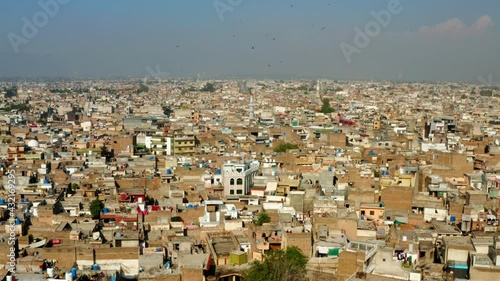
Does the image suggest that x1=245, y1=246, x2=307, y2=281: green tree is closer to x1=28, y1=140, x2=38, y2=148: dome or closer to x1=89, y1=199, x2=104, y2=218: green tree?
x1=89, y1=199, x2=104, y2=218: green tree

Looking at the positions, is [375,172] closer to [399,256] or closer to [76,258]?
[399,256]

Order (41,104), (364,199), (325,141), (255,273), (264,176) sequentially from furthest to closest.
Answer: (41,104) < (325,141) < (264,176) < (364,199) < (255,273)

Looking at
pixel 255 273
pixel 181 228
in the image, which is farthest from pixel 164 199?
pixel 255 273

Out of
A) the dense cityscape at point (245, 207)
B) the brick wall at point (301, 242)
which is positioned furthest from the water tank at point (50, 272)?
the brick wall at point (301, 242)

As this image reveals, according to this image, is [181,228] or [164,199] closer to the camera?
[181,228]

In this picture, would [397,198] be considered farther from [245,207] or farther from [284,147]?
[284,147]
